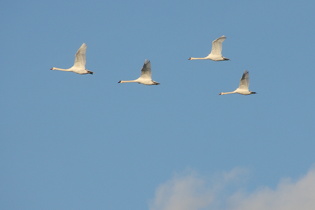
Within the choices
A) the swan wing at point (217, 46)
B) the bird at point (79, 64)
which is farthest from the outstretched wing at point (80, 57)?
the swan wing at point (217, 46)

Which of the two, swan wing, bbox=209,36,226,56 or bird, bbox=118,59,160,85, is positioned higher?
swan wing, bbox=209,36,226,56

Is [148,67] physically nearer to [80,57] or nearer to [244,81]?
[80,57]

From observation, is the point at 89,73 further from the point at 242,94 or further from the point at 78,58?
the point at 242,94

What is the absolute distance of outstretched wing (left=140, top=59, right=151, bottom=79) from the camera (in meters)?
114

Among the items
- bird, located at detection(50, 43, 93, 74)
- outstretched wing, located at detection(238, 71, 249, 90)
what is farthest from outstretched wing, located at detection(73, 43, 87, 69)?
outstretched wing, located at detection(238, 71, 249, 90)

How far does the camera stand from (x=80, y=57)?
11425 centimetres

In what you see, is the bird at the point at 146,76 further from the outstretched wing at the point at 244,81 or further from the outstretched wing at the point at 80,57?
the outstretched wing at the point at 244,81

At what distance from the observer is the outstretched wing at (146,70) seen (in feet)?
374

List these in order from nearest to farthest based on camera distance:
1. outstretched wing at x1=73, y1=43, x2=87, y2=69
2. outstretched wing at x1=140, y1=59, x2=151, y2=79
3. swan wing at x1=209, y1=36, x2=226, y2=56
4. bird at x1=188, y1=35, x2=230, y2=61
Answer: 1. outstretched wing at x1=73, y1=43, x2=87, y2=69
2. outstretched wing at x1=140, y1=59, x2=151, y2=79
3. swan wing at x1=209, y1=36, x2=226, y2=56
4. bird at x1=188, y1=35, x2=230, y2=61

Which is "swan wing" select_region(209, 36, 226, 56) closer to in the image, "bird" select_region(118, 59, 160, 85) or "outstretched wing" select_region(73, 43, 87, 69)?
"bird" select_region(118, 59, 160, 85)

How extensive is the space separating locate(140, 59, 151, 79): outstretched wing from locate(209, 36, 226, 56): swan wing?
940 centimetres

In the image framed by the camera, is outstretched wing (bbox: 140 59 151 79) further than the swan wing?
No

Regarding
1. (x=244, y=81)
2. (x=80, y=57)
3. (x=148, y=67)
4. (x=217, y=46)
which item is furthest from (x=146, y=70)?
(x=244, y=81)

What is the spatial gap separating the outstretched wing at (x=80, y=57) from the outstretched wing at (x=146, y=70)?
617 cm
